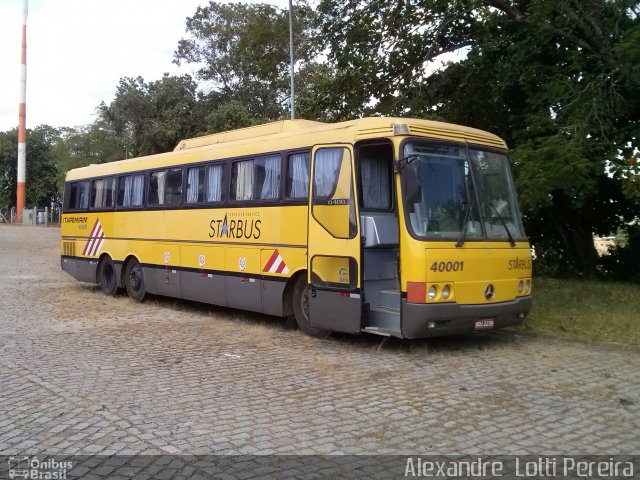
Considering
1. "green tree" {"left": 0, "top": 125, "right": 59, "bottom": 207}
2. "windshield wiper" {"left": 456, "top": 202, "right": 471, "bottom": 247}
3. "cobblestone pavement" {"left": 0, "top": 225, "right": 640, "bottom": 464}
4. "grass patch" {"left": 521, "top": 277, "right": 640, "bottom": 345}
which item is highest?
"green tree" {"left": 0, "top": 125, "right": 59, "bottom": 207}

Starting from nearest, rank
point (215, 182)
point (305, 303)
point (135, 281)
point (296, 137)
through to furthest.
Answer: point (305, 303) → point (296, 137) → point (215, 182) → point (135, 281)

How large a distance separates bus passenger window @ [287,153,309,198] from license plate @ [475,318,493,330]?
10.1 feet

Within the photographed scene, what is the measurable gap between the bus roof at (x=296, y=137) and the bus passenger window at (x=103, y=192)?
29 cm

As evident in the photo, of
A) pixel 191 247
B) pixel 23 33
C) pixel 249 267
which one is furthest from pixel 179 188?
pixel 23 33

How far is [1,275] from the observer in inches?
743

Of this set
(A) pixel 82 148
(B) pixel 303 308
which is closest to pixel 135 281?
(B) pixel 303 308

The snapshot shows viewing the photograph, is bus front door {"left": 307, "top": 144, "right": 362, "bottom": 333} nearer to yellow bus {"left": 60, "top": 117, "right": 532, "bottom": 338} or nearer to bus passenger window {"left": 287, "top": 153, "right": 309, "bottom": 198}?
yellow bus {"left": 60, "top": 117, "right": 532, "bottom": 338}

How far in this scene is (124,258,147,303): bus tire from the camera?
14.0 m

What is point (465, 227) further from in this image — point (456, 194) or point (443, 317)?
point (443, 317)

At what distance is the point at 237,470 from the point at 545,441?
2.40 m

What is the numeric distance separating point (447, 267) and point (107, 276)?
978 cm

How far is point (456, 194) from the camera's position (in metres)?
8.55

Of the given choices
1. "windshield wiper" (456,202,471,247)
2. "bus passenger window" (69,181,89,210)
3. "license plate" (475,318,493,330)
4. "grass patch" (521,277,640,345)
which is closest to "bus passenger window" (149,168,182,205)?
"bus passenger window" (69,181,89,210)

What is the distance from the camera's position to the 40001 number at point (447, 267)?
802 cm
